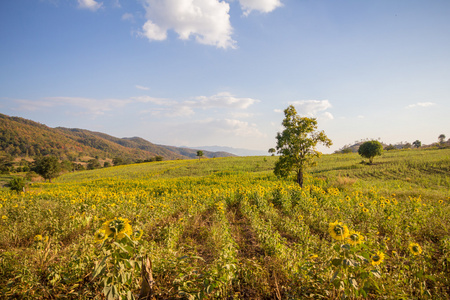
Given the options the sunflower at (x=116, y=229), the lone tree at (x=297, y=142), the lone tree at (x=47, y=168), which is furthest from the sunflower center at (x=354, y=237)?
the lone tree at (x=47, y=168)

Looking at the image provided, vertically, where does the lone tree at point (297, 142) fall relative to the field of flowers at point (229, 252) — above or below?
above

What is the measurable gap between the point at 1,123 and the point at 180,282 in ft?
807

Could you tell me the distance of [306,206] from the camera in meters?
8.37

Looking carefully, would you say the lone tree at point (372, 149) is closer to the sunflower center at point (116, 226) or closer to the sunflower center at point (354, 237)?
the sunflower center at point (354, 237)

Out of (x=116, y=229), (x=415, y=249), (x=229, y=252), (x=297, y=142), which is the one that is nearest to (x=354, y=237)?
(x=415, y=249)

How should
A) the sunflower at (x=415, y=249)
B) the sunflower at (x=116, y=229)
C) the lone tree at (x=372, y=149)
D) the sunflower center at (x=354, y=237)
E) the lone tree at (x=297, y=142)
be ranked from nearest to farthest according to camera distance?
1. the sunflower at (x=116, y=229)
2. the sunflower center at (x=354, y=237)
3. the sunflower at (x=415, y=249)
4. the lone tree at (x=297, y=142)
5. the lone tree at (x=372, y=149)

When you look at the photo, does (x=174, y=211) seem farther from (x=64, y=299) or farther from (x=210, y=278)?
(x=210, y=278)

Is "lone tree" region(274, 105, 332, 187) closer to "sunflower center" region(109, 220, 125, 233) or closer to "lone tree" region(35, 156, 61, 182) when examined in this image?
"sunflower center" region(109, 220, 125, 233)

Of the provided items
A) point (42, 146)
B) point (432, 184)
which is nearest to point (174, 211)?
point (432, 184)

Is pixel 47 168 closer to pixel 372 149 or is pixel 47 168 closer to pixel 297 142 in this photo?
pixel 297 142

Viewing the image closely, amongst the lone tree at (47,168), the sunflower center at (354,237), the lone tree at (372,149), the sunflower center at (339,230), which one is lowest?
the lone tree at (47,168)

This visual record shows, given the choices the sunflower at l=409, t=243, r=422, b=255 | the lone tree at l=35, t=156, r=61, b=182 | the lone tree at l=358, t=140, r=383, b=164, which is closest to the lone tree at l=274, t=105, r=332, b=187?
the sunflower at l=409, t=243, r=422, b=255

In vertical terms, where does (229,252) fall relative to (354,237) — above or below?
below

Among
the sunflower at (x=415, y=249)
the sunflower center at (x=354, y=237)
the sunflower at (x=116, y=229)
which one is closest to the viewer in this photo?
the sunflower at (x=116, y=229)
